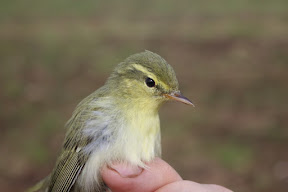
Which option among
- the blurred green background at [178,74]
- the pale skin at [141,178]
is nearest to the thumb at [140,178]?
the pale skin at [141,178]

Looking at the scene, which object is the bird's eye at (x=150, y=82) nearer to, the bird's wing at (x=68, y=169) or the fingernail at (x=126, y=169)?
the fingernail at (x=126, y=169)

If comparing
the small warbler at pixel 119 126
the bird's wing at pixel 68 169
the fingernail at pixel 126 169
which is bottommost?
the bird's wing at pixel 68 169

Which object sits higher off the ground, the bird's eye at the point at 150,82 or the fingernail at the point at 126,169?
the bird's eye at the point at 150,82

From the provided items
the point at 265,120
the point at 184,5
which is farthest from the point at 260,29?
the point at 265,120

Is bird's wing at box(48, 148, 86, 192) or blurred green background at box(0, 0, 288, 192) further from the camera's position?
blurred green background at box(0, 0, 288, 192)

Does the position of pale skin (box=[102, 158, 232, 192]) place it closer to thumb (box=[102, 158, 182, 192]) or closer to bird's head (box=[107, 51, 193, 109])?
thumb (box=[102, 158, 182, 192])

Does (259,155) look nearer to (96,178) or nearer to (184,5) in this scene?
(96,178)

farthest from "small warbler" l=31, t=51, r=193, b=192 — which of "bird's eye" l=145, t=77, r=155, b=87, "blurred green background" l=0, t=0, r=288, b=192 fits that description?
"blurred green background" l=0, t=0, r=288, b=192

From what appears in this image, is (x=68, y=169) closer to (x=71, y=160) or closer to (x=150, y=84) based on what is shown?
(x=71, y=160)
